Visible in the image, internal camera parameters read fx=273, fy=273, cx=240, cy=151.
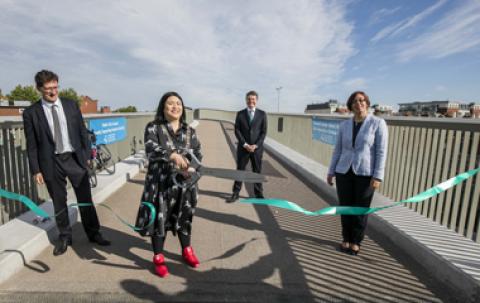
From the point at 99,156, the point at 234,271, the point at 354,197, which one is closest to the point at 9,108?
the point at 99,156

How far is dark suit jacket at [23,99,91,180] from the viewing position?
2.92 metres

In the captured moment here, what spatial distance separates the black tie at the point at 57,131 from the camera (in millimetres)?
3010

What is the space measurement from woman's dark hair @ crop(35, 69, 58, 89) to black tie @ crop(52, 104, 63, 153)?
0.85 ft

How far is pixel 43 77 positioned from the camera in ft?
9.31

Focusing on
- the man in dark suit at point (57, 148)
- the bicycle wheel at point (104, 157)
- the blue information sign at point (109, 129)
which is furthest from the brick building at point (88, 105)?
the man in dark suit at point (57, 148)

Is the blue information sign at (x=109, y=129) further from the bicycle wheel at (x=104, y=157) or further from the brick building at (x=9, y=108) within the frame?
the brick building at (x=9, y=108)

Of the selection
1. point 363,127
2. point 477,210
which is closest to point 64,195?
point 363,127

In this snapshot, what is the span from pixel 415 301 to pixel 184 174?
8.14 ft

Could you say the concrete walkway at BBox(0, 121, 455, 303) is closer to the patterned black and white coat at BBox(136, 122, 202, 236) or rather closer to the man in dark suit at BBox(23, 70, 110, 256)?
the man in dark suit at BBox(23, 70, 110, 256)

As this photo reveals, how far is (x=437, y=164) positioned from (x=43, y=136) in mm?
5147

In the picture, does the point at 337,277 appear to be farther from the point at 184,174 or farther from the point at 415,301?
the point at 184,174

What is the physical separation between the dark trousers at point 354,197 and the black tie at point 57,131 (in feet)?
10.7

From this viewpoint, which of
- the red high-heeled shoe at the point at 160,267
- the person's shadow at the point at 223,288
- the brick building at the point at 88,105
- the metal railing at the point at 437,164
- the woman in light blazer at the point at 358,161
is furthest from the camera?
the brick building at the point at 88,105

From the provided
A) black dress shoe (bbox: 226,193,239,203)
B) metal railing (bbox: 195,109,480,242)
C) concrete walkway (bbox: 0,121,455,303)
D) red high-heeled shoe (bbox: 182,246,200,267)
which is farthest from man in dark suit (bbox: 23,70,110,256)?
metal railing (bbox: 195,109,480,242)
